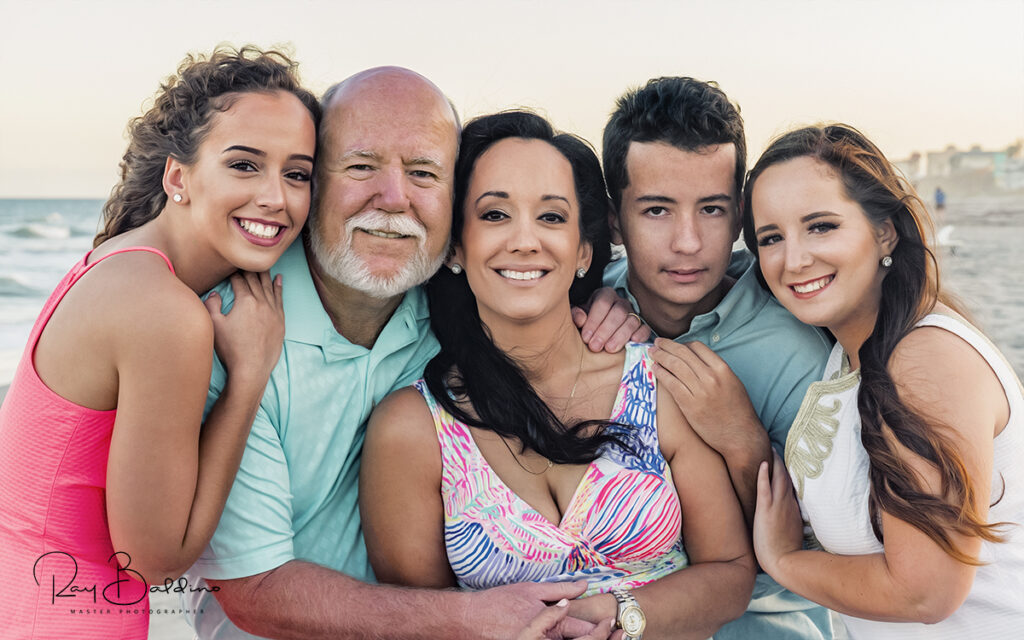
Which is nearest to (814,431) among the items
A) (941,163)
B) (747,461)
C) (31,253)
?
(747,461)

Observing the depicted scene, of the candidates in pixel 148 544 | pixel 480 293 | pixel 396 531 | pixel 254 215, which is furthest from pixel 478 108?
pixel 148 544

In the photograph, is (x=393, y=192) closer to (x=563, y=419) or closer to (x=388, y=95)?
(x=388, y=95)

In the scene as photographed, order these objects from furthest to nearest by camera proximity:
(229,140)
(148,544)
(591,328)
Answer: (591,328) → (229,140) → (148,544)

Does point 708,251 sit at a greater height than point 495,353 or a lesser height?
greater

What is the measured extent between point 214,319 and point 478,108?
134 centimetres

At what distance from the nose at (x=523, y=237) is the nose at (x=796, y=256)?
0.86 metres

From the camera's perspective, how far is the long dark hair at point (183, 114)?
9.50 ft

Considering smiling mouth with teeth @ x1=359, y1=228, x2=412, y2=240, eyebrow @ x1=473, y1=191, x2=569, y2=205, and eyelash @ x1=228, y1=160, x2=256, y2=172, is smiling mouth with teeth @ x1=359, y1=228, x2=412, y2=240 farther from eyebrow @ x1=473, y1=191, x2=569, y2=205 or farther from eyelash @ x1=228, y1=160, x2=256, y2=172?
eyelash @ x1=228, y1=160, x2=256, y2=172

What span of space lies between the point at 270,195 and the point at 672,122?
1.66m

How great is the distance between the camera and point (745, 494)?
3072mm

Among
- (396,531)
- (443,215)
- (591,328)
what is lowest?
(396,531)

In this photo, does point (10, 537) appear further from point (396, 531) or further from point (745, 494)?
point (745, 494)

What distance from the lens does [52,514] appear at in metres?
2.67

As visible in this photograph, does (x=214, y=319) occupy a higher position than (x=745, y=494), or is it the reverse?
(x=214, y=319)
